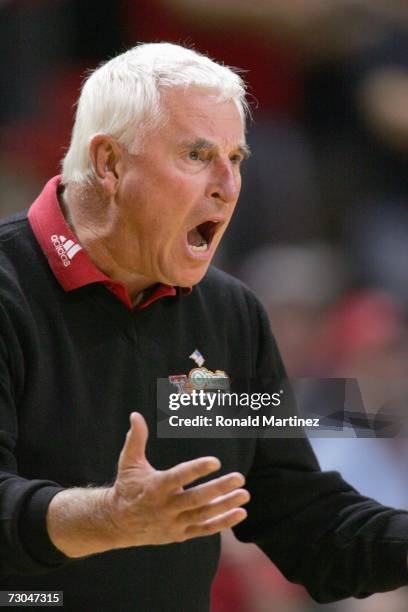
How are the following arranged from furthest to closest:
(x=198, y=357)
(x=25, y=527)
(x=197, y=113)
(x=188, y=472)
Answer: (x=198, y=357) → (x=197, y=113) → (x=25, y=527) → (x=188, y=472)

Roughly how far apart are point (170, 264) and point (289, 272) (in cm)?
136

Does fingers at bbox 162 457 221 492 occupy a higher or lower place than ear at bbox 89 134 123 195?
lower

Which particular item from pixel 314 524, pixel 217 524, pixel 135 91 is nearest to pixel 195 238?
pixel 135 91

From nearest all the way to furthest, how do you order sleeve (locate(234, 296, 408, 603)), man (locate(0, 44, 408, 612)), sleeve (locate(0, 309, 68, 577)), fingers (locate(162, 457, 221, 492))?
fingers (locate(162, 457, 221, 492)) < sleeve (locate(0, 309, 68, 577)) < man (locate(0, 44, 408, 612)) < sleeve (locate(234, 296, 408, 603))

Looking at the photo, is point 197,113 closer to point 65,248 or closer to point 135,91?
point 135,91

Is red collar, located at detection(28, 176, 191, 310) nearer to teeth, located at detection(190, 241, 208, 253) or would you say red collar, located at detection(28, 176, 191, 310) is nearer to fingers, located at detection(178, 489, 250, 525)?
teeth, located at detection(190, 241, 208, 253)

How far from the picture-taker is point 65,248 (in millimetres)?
1796

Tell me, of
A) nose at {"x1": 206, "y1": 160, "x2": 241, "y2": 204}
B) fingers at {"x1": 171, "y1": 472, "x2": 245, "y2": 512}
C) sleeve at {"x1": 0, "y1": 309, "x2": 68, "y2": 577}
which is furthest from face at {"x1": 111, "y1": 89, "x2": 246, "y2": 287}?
fingers at {"x1": 171, "y1": 472, "x2": 245, "y2": 512}

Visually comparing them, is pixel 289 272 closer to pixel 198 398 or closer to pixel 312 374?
pixel 312 374

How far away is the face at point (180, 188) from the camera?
Result: 1778 mm

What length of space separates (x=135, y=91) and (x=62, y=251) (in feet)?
0.95

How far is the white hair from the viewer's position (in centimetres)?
179

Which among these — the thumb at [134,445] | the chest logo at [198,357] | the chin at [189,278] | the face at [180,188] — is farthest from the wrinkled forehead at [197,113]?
the thumb at [134,445]

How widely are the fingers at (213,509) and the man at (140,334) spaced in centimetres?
36
